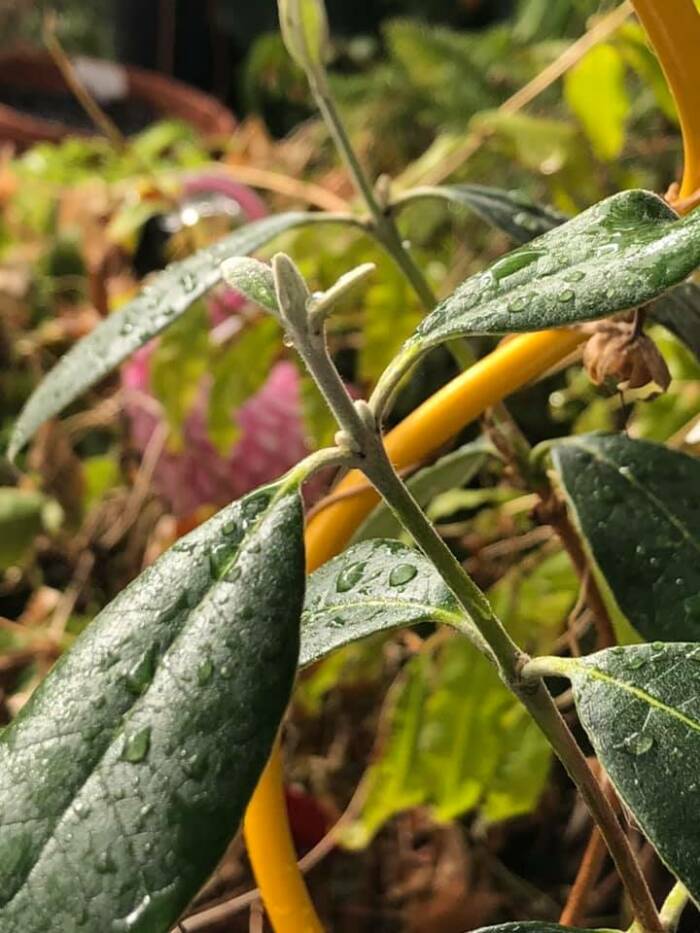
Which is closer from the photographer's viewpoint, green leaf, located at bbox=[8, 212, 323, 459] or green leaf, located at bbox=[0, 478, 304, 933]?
green leaf, located at bbox=[0, 478, 304, 933]

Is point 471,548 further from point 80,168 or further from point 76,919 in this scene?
point 80,168

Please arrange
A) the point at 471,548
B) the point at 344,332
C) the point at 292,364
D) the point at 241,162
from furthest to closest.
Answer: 1. the point at 241,162
2. the point at 344,332
3. the point at 292,364
4. the point at 471,548

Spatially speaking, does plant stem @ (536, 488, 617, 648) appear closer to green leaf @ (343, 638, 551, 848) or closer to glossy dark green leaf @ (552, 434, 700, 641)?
glossy dark green leaf @ (552, 434, 700, 641)

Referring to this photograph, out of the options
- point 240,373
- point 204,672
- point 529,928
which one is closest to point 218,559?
point 204,672

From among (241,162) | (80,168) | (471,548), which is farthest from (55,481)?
(80,168)

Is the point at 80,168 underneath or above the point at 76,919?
above

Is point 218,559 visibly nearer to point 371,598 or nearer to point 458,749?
point 371,598

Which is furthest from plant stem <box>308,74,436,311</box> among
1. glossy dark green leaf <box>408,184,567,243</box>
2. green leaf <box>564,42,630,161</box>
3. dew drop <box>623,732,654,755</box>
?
green leaf <box>564,42,630,161</box>
